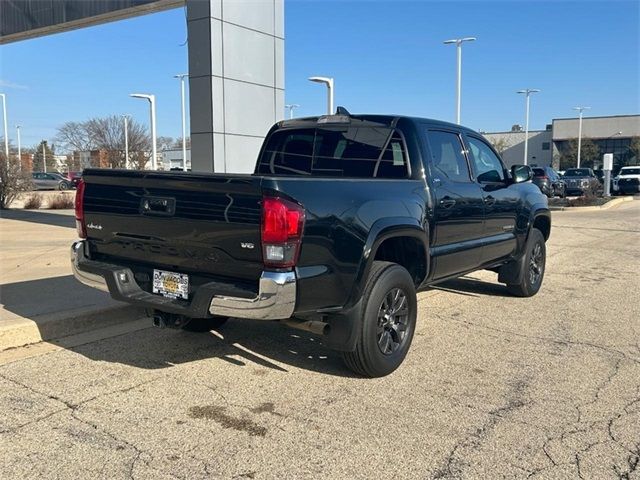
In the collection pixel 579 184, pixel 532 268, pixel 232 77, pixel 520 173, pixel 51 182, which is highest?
pixel 232 77

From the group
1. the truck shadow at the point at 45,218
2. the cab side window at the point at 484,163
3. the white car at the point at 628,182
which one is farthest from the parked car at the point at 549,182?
the cab side window at the point at 484,163

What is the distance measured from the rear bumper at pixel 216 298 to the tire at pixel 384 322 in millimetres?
754

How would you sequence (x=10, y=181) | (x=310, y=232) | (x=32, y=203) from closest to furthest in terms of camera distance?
(x=310, y=232) < (x=10, y=181) < (x=32, y=203)

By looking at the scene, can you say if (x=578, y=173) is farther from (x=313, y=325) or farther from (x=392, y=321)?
(x=313, y=325)

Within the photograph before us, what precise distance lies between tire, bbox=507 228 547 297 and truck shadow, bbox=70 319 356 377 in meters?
3.11

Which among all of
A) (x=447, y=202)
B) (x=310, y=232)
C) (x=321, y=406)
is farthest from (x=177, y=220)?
(x=447, y=202)

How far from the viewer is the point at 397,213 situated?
179 inches

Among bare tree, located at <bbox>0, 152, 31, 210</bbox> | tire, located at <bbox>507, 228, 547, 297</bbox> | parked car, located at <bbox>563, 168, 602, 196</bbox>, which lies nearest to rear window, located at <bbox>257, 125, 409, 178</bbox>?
tire, located at <bbox>507, 228, 547, 297</bbox>

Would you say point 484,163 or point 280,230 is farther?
point 484,163

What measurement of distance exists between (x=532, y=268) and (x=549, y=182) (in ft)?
76.1

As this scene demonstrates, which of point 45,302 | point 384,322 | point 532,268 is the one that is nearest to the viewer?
point 384,322

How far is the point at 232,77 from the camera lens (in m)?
10.2

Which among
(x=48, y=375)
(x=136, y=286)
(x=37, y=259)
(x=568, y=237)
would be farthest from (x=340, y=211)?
(x=568, y=237)

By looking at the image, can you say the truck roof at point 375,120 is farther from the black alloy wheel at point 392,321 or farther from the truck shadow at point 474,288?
the truck shadow at point 474,288
